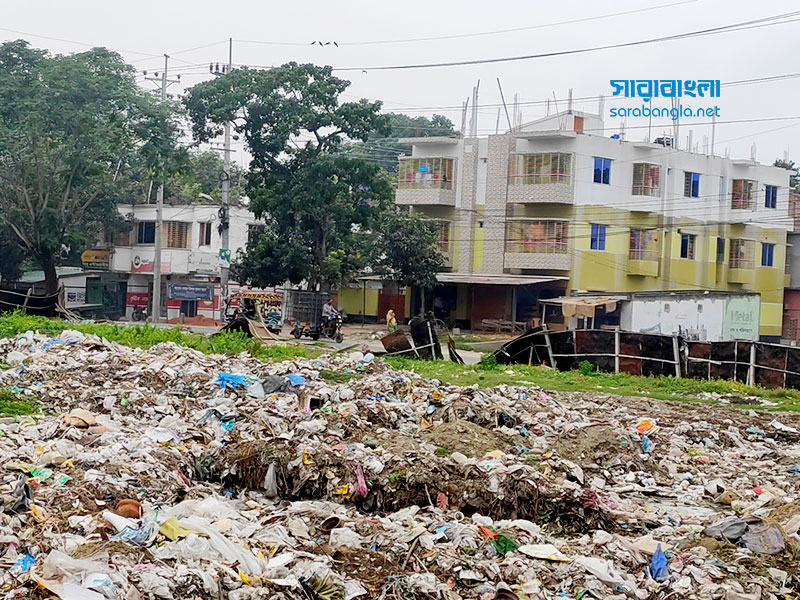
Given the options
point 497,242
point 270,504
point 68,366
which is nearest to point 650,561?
point 270,504

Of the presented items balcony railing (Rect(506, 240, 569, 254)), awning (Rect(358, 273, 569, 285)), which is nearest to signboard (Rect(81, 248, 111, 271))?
awning (Rect(358, 273, 569, 285))

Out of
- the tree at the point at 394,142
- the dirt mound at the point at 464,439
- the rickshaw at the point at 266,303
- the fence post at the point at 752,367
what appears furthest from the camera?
the tree at the point at 394,142

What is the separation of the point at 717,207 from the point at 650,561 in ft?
134

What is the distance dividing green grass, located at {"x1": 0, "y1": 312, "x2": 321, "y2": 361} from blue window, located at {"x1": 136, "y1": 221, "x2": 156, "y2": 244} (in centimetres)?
1987

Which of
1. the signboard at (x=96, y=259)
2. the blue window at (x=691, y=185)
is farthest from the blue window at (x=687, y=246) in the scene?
the signboard at (x=96, y=259)

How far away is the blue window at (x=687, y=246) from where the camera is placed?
44406mm

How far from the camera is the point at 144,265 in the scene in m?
42.5

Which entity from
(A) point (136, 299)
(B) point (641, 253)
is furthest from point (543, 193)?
(A) point (136, 299)

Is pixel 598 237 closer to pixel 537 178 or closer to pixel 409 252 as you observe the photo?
pixel 537 178

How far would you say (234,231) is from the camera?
43062mm

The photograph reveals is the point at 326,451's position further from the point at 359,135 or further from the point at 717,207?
the point at 717,207

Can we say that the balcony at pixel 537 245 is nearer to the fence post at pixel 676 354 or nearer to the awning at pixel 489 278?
the awning at pixel 489 278

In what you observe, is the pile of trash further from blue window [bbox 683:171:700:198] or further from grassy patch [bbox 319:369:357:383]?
blue window [bbox 683:171:700:198]

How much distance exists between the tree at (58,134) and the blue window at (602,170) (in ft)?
58.4
